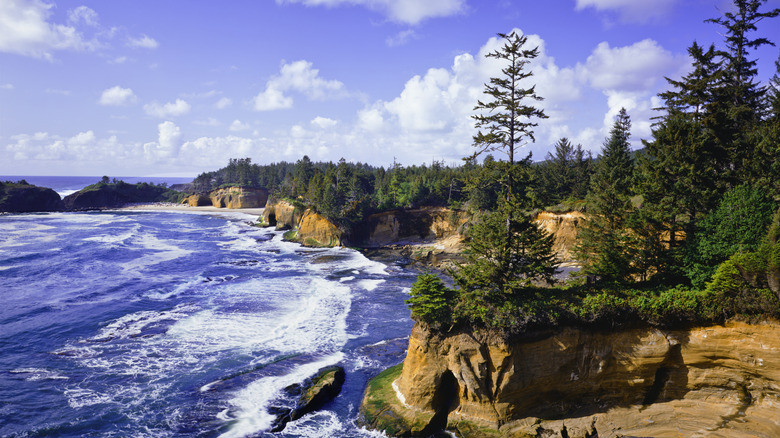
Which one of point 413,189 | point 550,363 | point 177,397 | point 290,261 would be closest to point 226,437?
point 177,397

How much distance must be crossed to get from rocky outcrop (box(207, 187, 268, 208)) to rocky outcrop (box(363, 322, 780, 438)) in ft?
473

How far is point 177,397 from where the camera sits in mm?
23750

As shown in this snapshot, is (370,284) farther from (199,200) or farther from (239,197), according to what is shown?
(199,200)

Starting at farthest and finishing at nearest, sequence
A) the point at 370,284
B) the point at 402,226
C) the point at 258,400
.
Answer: the point at 402,226, the point at 370,284, the point at 258,400

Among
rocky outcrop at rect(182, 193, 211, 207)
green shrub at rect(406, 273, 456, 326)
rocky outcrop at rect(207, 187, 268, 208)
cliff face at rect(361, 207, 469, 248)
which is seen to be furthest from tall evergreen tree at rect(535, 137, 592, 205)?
rocky outcrop at rect(182, 193, 211, 207)

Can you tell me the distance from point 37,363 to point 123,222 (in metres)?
96.1

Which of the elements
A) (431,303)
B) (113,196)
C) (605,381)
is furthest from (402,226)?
(113,196)

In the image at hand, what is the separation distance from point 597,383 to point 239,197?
151m

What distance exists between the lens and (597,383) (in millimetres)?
20453

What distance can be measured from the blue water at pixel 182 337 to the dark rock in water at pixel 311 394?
0.52m

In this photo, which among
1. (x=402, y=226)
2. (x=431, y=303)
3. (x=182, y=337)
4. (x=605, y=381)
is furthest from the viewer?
(x=402, y=226)

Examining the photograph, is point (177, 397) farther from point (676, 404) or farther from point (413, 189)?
point (413, 189)

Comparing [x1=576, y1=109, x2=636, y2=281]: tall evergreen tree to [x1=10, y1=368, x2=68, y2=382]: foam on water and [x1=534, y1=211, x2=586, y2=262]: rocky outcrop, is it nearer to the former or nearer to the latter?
[x1=534, y1=211, x2=586, y2=262]: rocky outcrop

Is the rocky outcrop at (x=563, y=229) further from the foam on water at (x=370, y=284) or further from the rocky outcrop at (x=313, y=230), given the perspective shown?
the rocky outcrop at (x=313, y=230)
